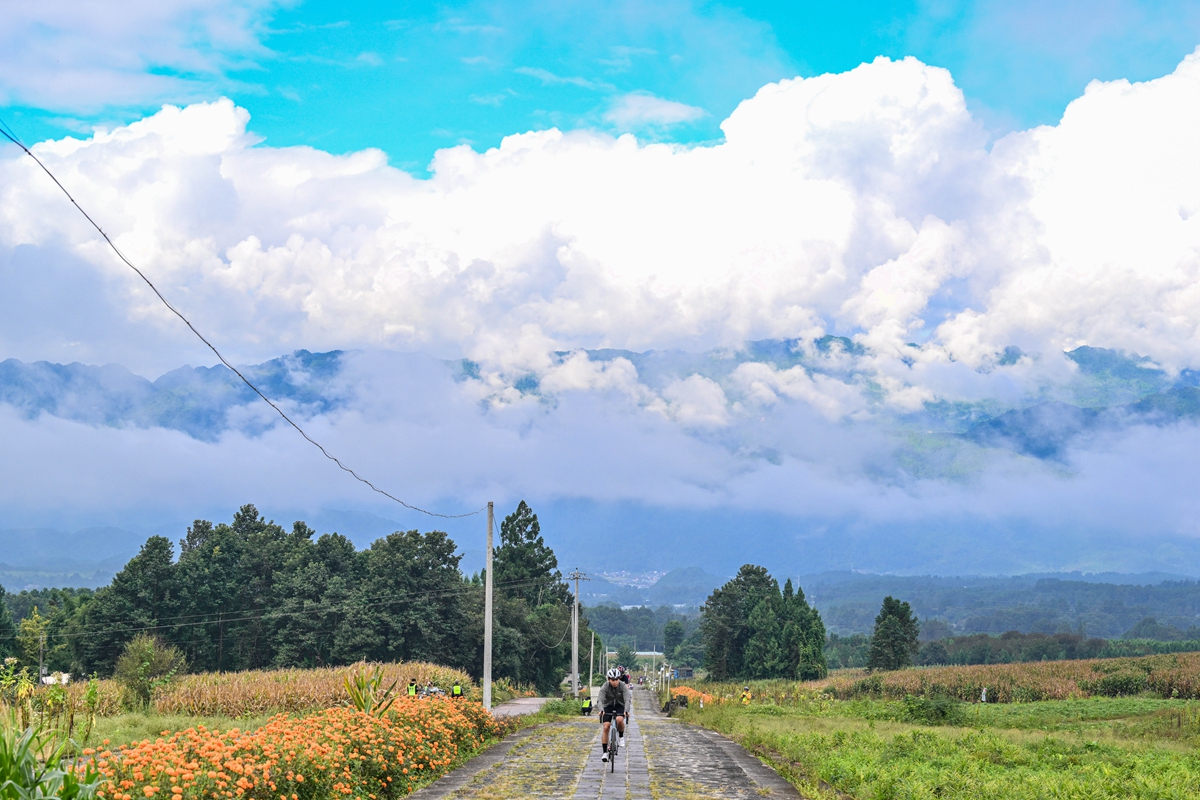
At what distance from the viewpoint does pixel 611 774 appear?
14.9 meters

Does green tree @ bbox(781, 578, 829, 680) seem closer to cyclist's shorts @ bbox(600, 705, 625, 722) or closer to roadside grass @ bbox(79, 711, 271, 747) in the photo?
roadside grass @ bbox(79, 711, 271, 747)

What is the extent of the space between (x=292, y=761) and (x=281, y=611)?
5918 centimetres

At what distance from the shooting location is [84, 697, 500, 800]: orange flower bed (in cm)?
874

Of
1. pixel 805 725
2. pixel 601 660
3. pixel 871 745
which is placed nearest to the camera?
pixel 871 745

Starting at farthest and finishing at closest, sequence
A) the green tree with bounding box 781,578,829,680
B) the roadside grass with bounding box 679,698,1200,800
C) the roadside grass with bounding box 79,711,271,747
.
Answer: the green tree with bounding box 781,578,829,680 → the roadside grass with bounding box 79,711,271,747 → the roadside grass with bounding box 679,698,1200,800

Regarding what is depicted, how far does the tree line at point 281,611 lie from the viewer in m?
63.3

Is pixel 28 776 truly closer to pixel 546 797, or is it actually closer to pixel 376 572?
pixel 546 797

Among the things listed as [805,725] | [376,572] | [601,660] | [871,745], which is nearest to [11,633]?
[376,572]

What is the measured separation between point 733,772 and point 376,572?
55523 millimetres

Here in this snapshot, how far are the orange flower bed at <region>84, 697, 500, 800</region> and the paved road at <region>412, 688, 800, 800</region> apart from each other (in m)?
0.58

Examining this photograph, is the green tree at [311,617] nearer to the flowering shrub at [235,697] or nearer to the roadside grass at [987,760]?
the flowering shrub at [235,697]

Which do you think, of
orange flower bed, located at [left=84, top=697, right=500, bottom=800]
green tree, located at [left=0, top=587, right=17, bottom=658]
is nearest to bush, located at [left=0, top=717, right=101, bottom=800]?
orange flower bed, located at [left=84, top=697, right=500, bottom=800]

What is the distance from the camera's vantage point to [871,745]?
60.0 ft

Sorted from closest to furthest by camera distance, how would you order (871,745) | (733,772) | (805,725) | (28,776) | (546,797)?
1. (28,776)
2. (546,797)
3. (733,772)
4. (871,745)
5. (805,725)
